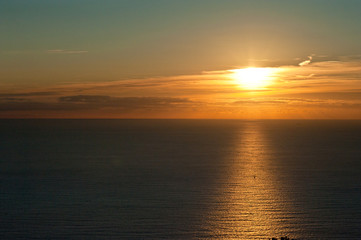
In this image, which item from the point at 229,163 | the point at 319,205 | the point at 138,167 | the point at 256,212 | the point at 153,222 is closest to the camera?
the point at 153,222

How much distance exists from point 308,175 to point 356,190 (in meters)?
20.6

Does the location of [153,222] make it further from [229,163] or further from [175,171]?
[229,163]

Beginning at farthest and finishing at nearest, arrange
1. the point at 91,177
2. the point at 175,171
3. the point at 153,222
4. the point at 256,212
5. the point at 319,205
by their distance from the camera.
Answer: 1. the point at 175,171
2. the point at 91,177
3. the point at 319,205
4. the point at 256,212
5. the point at 153,222

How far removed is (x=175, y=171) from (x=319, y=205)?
50.0 metres

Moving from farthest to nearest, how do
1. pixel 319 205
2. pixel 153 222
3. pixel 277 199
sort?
1. pixel 277 199
2. pixel 319 205
3. pixel 153 222

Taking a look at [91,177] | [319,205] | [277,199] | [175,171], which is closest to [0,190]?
[91,177]

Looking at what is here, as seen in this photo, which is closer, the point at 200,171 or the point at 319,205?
the point at 319,205

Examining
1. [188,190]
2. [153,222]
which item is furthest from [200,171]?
[153,222]

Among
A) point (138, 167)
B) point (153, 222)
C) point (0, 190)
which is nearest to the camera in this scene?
point (153, 222)

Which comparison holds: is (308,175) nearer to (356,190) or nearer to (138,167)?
(356,190)

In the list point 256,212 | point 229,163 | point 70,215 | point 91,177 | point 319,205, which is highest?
point 229,163

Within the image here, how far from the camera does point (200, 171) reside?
11512cm

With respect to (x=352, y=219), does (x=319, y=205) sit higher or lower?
higher

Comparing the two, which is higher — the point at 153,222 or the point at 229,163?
the point at 229,163
